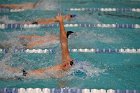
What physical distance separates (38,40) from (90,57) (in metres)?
1.04

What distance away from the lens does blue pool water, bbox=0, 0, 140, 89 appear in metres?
3.76

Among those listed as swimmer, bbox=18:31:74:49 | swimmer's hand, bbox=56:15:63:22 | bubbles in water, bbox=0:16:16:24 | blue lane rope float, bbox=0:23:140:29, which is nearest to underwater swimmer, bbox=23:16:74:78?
swimmer, bbox=18:31:74:49

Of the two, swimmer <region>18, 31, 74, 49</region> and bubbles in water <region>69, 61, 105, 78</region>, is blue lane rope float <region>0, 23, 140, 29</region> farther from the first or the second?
bubbles in water <region>69, 61, 105, 78</region>

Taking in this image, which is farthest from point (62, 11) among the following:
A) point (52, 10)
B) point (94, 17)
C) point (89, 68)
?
point (89, 68)

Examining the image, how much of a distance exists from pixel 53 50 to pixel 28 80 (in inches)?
37.5

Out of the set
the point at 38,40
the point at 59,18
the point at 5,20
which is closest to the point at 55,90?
the point at 38,40

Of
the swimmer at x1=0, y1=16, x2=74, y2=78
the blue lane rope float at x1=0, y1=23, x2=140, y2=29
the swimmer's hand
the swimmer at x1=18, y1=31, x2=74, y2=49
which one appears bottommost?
the swimmer at x1=0, y1=16, x2=74, y2=78

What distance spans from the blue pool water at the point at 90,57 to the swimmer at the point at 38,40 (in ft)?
0.49

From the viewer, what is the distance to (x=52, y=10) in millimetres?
6441

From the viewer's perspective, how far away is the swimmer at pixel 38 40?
4.77 m

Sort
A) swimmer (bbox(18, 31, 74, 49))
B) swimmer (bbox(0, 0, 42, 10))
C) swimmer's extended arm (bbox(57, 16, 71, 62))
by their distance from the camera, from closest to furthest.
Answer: swimmer's extended arm (bbox(57, 16, 71, 62))
swimmer (bbox(18, 31, 74, 49))
swimmer (bbox(0, 0, 42, 10))

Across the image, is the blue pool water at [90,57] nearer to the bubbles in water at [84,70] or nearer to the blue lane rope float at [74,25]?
the bubbles in water at [84,70]

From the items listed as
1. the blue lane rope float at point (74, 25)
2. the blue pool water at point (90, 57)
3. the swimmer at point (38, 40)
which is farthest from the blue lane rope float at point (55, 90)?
the blue lane rope float at point (74, 25)

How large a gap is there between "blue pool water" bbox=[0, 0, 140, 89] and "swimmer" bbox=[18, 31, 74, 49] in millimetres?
149
